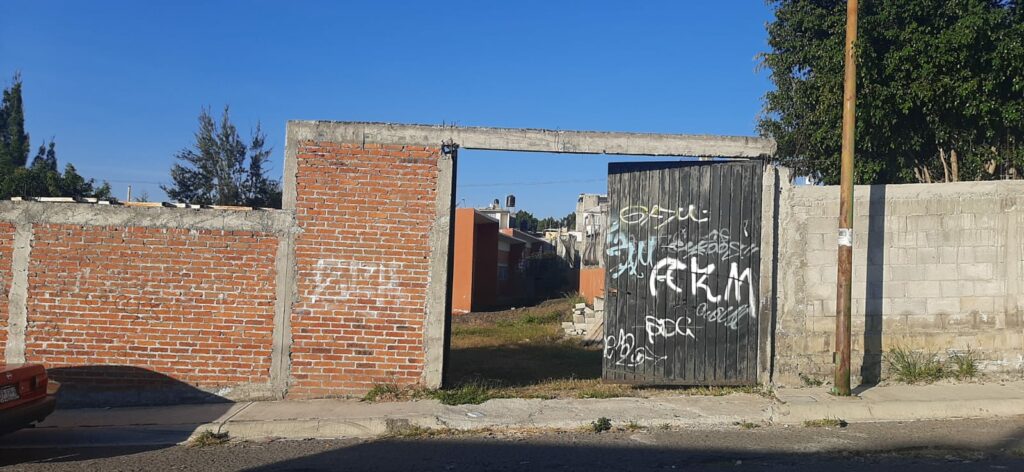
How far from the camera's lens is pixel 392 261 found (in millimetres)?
8438

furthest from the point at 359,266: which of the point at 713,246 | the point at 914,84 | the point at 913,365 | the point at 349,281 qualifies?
the point at 914,84

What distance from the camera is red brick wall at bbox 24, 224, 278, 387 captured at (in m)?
8.25

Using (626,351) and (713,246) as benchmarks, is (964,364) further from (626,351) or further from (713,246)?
(626,351)

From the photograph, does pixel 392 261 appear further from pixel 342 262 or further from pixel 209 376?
pixel 209 376

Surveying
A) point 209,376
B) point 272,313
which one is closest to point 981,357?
point 272,313

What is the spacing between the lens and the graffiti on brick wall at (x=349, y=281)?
8.39m

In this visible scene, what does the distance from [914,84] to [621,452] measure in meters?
9.47

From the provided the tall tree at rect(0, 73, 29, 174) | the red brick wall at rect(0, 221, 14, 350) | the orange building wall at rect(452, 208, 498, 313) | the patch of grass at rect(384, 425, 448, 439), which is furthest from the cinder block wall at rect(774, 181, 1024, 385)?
the tall tree at rect(0, 73, 29, 174)

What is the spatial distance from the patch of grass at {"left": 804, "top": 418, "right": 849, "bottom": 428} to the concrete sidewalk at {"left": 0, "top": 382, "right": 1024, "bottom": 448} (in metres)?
0.10

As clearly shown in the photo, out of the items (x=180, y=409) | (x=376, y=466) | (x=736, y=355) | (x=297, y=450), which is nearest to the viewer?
(x=376, y=466)

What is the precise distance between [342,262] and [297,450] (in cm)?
238

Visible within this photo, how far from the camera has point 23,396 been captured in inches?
253

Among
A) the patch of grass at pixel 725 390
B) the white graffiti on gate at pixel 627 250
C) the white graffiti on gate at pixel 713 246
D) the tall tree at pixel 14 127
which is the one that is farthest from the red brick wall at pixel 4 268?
the tall tree at pixel 14 127

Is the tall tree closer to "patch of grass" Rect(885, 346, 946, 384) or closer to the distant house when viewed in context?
the distant house
